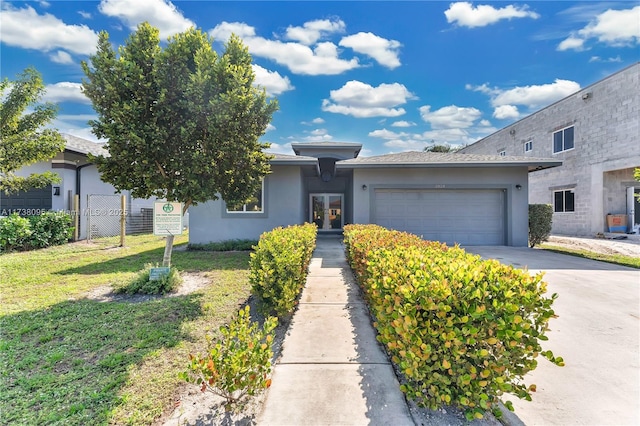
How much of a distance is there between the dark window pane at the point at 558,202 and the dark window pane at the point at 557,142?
102 inches

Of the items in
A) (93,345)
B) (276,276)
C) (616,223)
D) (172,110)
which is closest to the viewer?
(93,345)

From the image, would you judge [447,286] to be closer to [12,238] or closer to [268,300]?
[268,300]

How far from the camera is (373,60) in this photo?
1164 centimetres

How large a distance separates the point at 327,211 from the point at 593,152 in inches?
556

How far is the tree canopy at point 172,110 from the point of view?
179 inches

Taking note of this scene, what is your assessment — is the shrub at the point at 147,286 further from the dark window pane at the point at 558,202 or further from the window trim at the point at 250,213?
the dark window pane at the point at 558,202

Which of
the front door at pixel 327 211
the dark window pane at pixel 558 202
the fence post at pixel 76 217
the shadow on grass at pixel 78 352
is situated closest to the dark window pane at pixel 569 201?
the dark window pane at pixel 558 202

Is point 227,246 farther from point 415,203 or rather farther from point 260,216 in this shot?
point 415,203

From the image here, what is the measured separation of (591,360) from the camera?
310 cm

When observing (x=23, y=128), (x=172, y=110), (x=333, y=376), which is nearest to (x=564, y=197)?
(x=333, y=376)

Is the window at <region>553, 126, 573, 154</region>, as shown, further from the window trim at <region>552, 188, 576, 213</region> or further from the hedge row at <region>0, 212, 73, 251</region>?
the hedge row at <region>0, 212, 73, 251</region>

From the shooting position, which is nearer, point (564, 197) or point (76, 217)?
point (76, 217)

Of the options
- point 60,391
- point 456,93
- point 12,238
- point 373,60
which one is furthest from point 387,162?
point 12,238

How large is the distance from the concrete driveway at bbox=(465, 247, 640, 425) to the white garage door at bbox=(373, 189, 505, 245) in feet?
15.1
